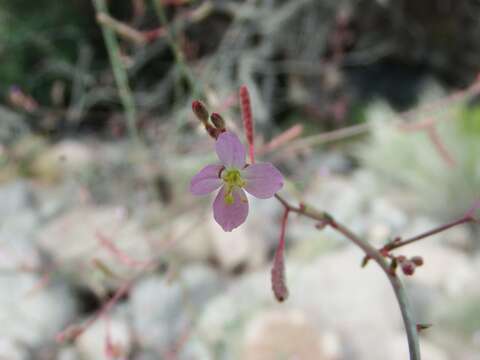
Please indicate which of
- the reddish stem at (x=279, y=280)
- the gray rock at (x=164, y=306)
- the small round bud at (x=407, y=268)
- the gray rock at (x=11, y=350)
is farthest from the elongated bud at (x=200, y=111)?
the gray rock at (x=11, y=350)

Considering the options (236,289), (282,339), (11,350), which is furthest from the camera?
(236,289)

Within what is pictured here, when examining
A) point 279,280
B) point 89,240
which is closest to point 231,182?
point 279,280

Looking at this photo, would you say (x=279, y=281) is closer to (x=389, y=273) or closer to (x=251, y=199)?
(x=389, y=273)

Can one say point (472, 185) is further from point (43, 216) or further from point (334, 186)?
point (43, 216)

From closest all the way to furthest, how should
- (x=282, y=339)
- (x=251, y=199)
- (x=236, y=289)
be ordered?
1. (x=282, y=339)
2. (x=236, y=289)
3. (x=251, y=199)

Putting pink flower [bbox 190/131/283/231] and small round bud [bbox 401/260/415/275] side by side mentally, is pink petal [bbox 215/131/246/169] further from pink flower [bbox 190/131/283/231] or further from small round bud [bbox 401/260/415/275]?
small round bud [bbox 401/260/415/275]

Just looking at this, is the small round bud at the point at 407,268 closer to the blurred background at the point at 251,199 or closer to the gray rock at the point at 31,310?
the blurred background at the point at 251,199
